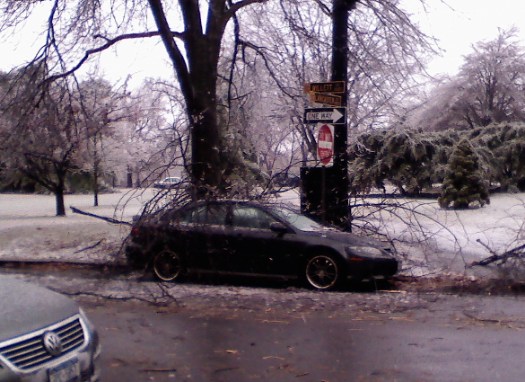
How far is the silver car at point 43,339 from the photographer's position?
4270mm

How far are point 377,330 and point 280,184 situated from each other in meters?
5.33

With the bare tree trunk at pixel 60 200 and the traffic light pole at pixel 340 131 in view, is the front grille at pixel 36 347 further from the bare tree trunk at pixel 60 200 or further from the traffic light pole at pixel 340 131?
the bare tree trunk at pixel 60 200

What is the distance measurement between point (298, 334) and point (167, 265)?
14.2 feet

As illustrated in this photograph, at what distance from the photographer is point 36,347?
443cm

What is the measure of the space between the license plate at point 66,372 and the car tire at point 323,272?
6.40 m

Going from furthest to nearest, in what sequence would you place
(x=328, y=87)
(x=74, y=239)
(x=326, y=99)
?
(x=74, y=239)
(x=328, y=87)
(x=326, y=99)

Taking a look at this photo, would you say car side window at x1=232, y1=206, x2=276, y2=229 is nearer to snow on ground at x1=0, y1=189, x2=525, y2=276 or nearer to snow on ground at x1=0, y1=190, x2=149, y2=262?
snow on ground at x1=0, y1=189, x2=525, y2=276

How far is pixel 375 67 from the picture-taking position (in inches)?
588

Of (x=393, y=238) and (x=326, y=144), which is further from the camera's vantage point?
(x=393, y=238)

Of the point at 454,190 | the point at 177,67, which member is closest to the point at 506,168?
the point at 454,190

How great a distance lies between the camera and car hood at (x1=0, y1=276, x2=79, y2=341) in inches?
175

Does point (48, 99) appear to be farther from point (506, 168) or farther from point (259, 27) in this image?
point (506, 168)

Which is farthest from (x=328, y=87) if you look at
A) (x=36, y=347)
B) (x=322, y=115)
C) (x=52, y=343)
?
(x=36, y=347)

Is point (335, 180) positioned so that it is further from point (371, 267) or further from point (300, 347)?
point (300, 347)
